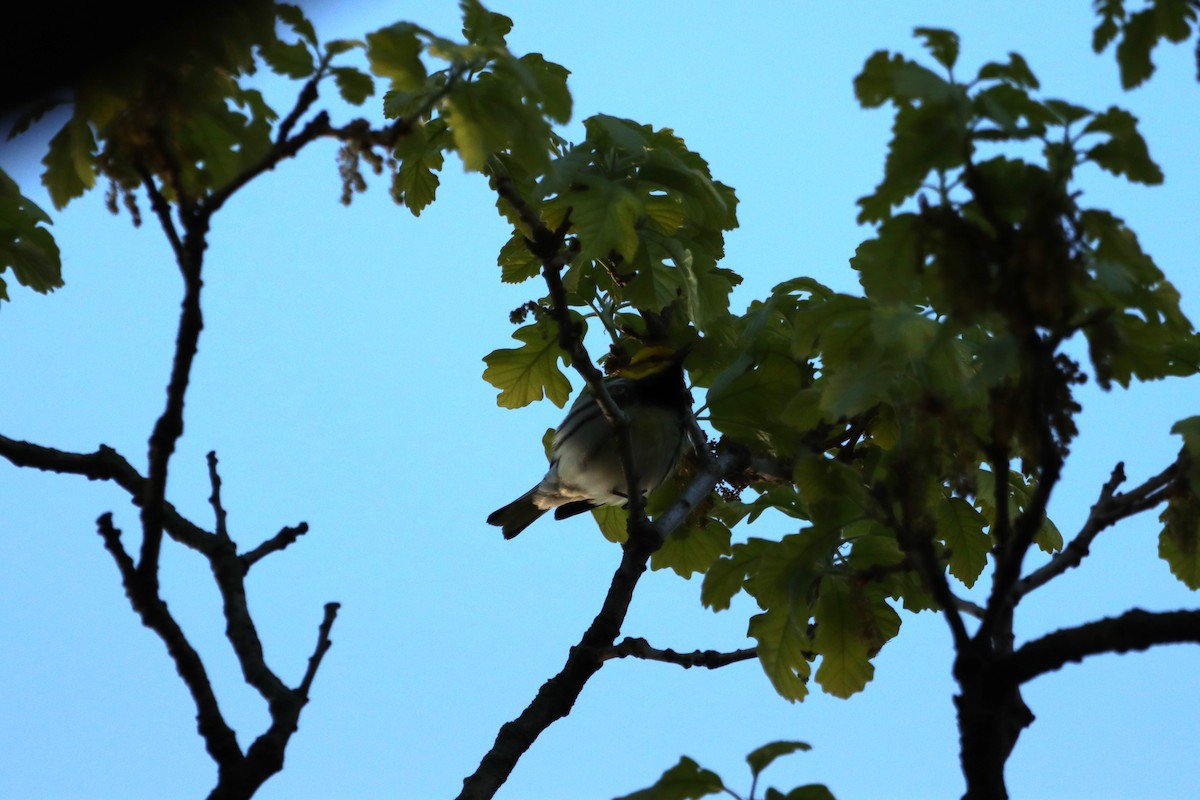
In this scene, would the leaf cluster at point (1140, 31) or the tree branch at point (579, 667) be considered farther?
the tree branch at point (579, 667)

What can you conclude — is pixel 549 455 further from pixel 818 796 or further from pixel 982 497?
pixel 818 796

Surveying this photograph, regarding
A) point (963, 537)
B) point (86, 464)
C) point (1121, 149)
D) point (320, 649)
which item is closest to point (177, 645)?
point (320, 649)

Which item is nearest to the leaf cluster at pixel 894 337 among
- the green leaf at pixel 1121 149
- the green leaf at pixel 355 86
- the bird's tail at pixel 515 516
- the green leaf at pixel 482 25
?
the green leaf at pixel 1121 149

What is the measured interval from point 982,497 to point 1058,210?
2.05 meters

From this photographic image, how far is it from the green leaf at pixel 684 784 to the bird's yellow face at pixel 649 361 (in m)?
1.97

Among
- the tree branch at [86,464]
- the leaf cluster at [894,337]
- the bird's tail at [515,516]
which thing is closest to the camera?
the leaf cluster at [894,337]

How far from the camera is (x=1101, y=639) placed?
181 cm

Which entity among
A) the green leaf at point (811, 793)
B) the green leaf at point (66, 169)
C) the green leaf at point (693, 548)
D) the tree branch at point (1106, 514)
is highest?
the green leaf at point (693, 548)

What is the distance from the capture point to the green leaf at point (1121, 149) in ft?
5.93

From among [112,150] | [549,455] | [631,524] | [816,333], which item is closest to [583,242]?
[816,333]

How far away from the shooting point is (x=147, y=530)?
6.55 ft

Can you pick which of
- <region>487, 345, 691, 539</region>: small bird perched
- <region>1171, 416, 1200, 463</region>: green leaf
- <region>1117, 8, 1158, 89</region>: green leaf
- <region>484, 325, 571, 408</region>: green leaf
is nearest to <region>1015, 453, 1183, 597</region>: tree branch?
<region>1171, 416, 1200, 463</region>: green leaf

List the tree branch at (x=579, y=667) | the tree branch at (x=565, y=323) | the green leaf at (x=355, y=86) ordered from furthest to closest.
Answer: the tree branch at (x=579, y=667), the tree branch at (x=565, y=323), the green leaf at (x=355, y=86)

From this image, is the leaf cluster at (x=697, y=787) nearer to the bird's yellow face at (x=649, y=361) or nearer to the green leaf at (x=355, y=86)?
the green leaf at (x=355, y=86)
